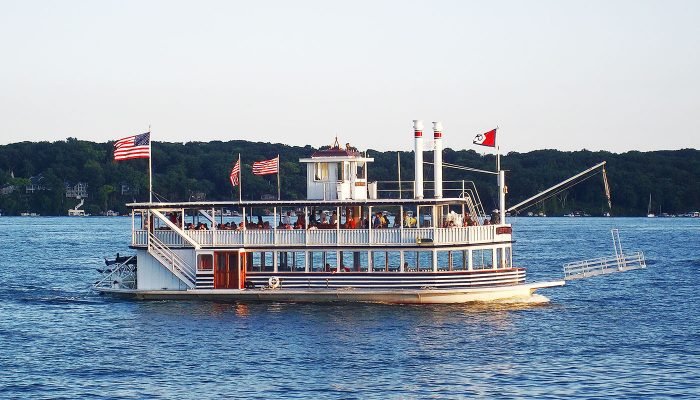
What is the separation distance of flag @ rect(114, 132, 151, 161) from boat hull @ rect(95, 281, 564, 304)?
6.05 metres

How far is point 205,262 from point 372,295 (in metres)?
7.06

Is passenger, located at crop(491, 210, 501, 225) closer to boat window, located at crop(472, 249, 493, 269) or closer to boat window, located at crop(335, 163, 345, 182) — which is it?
boat window, located at crop(472, 249, 493, 269)

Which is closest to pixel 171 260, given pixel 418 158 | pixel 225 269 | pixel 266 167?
pixel 225 269

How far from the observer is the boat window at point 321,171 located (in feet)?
163

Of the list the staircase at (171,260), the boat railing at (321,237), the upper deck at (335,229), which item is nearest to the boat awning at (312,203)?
the upper deck at (335,229)

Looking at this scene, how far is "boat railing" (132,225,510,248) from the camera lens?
152 ft

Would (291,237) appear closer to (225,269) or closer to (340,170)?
(225,269)

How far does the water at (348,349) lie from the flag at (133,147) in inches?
242

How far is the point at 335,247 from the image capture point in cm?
4719

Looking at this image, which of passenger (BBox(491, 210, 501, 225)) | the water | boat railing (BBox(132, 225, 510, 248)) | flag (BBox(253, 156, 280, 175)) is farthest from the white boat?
flag (BBox(253, 156, 280, 175))

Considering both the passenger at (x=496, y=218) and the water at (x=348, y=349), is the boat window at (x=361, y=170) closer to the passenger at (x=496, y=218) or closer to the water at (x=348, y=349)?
the passenger at (x=496, y=218)

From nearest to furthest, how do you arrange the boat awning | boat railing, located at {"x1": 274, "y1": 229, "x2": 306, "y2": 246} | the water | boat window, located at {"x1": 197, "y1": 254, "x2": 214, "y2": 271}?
the water → the boat awning → boat railing, located at {"x1": 274, "y1": 229, "x2": 306, "y2": 246} → boat window, located at {"x1": 197, "y1": 254, "x2": 214, "y2": 271}

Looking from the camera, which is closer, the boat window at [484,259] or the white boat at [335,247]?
the white boat at [335,247]

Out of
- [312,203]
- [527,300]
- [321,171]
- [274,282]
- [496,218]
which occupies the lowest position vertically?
[527,300]
